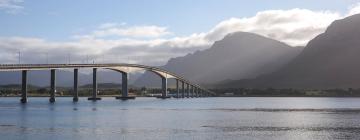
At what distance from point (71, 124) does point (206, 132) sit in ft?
58.9

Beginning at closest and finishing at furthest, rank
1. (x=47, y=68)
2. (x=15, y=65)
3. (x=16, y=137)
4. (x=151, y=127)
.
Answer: (x=16, y=137)
(x=151, y=127)
(x=15, y=65)
(x=47, y=68)

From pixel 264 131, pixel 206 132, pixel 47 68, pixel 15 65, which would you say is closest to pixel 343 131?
pixel 264 131

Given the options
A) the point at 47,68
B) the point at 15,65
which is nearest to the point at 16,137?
the point at 15,65

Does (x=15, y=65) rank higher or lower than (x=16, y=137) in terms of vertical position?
higher

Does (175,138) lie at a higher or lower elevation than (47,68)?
lower

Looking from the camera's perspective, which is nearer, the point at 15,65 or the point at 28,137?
the point at 28,137

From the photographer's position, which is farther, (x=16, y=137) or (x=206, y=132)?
(x=206, y=132)

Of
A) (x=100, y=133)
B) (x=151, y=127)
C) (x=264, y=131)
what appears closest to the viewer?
(x=100, y=133)

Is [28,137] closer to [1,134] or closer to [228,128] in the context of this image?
[1,134]

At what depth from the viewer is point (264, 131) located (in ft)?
210

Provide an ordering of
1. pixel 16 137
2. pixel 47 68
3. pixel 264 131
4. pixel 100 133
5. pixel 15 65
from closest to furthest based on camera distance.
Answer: pixel 16 137 → pixel 100 133 → pixel 264 131 → pixel 15 65 → pixel 47 68

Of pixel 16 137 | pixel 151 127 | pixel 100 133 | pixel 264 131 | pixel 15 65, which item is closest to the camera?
pixel 16 137

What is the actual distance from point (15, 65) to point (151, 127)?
72620mm

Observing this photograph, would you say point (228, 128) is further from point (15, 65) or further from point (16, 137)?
point (15, 65)
